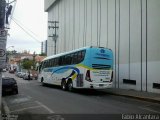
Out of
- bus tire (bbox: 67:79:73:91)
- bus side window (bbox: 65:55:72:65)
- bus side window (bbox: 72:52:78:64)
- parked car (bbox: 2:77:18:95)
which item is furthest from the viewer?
bus side window (bbox: 65:55:72:65)

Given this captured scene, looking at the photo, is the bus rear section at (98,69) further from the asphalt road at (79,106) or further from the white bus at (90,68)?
the asphalt road at (79,106)

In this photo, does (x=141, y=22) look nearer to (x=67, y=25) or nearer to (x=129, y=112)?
(x=129, y=112)

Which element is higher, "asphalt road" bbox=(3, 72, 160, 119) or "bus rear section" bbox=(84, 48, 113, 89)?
"bus rear section" bbox=(84, 48, 113, 89)

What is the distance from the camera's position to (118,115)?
41.9 feet

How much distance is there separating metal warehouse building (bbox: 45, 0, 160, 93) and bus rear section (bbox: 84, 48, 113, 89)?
2.80 metres

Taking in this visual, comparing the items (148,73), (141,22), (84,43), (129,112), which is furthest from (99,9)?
(129,112)

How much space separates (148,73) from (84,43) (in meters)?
14.6

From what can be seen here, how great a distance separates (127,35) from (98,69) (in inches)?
206

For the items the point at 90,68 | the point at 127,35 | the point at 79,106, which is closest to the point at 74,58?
the point at 90,68

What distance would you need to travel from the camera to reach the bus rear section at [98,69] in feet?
77.3

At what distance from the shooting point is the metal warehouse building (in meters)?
24.0

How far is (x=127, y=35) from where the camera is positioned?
1080 inches

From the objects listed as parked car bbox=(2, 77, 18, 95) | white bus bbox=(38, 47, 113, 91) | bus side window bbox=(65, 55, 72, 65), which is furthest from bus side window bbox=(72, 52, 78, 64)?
parked car bbox=(2, 77, 18, 95)

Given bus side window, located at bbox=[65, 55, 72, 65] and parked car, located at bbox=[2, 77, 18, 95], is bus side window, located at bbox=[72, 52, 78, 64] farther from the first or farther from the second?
parked car, located at bbox=[2, 77, 18, 95]
